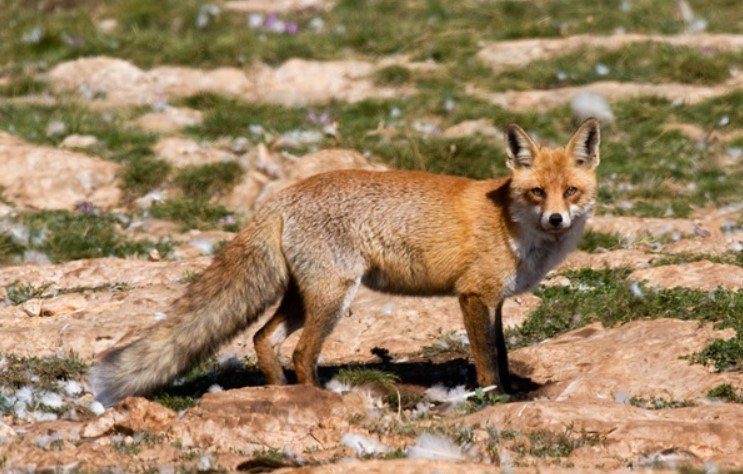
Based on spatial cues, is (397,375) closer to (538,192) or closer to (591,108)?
(538,192)

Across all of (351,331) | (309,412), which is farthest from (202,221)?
(309,412)

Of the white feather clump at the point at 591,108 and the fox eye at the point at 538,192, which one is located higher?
the fox eye at the point at 538,192

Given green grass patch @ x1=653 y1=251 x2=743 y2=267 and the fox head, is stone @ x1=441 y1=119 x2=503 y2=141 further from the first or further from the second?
the fox head

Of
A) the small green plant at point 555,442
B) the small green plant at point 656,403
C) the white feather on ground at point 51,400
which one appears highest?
the small green plant at point 555,442

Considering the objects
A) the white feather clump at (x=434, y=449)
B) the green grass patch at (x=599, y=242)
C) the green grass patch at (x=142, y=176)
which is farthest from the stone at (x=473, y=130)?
the white feather clump at (x=434, y=449)

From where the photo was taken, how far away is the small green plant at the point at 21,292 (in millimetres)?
8914

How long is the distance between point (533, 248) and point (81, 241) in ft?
17.1

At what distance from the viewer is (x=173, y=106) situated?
14.4 meters

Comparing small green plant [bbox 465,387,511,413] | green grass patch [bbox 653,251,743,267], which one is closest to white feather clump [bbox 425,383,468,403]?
small green plant [bbox 465,387,511,413]

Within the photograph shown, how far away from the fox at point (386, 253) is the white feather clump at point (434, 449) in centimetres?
154

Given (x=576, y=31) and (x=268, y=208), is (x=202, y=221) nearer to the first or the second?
(x=268, y=208)

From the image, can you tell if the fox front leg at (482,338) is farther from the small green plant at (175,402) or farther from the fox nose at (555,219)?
the small green plant at (175,402)

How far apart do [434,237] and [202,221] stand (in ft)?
15.0

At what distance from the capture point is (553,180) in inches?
279
